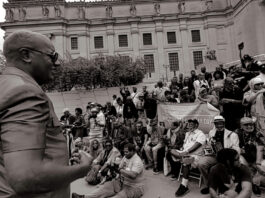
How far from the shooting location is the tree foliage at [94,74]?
28203 mm

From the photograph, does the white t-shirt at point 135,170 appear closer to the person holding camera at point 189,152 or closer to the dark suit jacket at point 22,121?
the person holding camera at point 189,152

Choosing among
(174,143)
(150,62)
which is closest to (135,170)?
(174,143)

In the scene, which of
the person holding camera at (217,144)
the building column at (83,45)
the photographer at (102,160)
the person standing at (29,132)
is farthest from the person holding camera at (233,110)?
the building column at (83,45)

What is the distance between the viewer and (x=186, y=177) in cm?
608

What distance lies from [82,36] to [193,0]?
18.8 metres

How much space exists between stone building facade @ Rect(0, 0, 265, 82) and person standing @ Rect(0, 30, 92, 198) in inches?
1649

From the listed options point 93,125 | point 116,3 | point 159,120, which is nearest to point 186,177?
point 159,120

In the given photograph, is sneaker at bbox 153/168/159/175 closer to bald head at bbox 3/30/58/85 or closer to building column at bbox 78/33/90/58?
bald head at bbox 3/30/58/85

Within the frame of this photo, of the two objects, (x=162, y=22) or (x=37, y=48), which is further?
(x=162, y=22)

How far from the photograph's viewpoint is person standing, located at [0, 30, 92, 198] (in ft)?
3.02

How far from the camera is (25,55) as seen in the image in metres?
1.16

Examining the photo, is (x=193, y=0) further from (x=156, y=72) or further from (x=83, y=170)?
(x=83, y=170)

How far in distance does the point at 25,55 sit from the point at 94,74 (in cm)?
2726

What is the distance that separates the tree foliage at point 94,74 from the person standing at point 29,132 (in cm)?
2667
